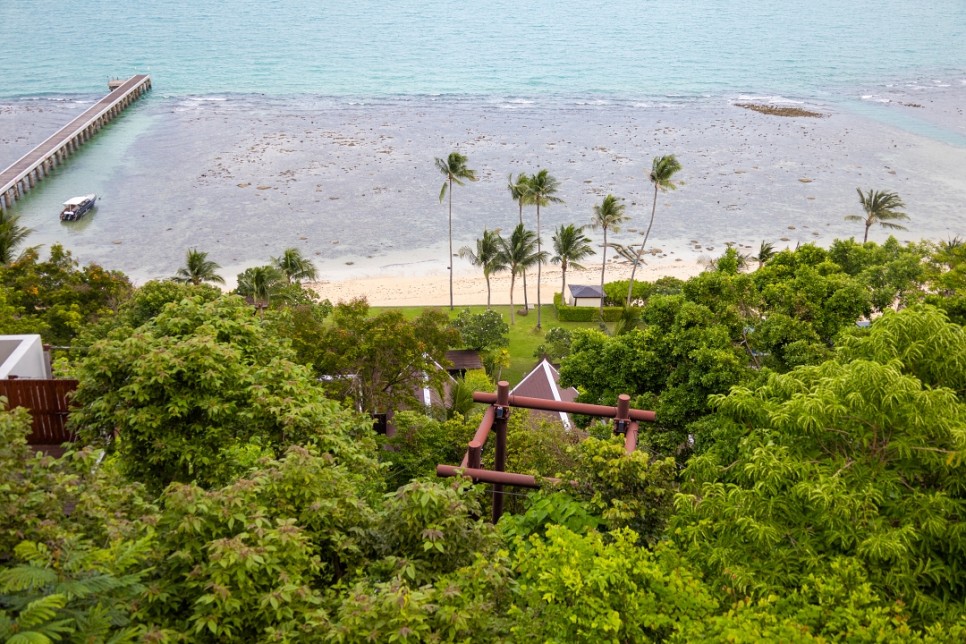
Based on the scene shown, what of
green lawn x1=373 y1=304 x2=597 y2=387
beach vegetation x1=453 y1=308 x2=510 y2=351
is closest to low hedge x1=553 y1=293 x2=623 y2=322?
green lawn x1=373 y1=304 x2=597 y2=387

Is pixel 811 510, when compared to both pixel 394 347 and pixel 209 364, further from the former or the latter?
pixel 394 347

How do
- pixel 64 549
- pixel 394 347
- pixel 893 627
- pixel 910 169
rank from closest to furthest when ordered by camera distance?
pixel 64 549, pixel 893 627, pixel 394 347, pixel 910 169

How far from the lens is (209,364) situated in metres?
13.1

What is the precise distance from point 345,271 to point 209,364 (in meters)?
42.1

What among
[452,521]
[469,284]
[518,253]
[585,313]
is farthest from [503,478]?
[469,284]

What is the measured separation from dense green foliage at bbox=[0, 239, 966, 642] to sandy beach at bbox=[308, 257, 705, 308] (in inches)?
1316

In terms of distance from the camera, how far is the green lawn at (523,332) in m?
39.3

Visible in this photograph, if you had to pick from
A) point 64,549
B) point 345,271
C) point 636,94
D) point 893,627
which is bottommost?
point 345,271

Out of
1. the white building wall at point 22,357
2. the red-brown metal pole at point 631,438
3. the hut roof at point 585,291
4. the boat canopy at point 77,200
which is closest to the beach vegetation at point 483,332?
the hut roof at point 585,291

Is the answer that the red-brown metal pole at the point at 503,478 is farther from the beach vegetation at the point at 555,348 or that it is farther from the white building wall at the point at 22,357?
the beach vegetation at the point at 555,348

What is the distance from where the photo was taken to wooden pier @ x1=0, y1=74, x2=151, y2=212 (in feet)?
217

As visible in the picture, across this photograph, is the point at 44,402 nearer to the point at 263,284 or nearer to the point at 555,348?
the point at 263,284

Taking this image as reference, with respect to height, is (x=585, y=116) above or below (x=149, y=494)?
above

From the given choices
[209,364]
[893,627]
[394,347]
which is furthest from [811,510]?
[394,347]
